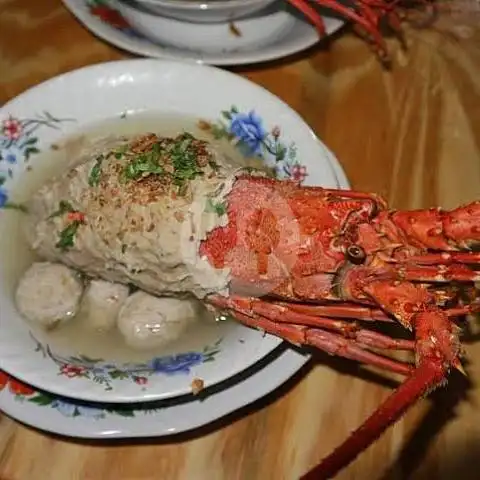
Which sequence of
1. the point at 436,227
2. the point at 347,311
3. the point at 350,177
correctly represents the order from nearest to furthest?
the point at 436,227, the point at 347,311, the point at 350,177

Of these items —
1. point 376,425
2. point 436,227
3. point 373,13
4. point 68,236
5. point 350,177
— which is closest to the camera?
point 376,425

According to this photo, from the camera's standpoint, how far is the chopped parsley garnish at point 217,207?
132cm

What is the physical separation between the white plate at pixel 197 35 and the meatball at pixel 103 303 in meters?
0.49

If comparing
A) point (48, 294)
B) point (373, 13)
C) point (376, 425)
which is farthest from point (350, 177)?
point (376, 425)

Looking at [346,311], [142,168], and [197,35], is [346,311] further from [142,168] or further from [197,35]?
[197,35]

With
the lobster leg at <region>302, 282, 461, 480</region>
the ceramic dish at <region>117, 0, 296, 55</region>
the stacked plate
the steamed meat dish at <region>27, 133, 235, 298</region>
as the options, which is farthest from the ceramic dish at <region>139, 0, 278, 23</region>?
the lobster leg at <region>302, 282, 461, 480</region>

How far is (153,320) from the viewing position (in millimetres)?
1444

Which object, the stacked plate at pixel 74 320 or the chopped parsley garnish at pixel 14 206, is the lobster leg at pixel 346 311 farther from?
the chopped parsley garnish at pixel 14 206

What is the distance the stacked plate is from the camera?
132cm

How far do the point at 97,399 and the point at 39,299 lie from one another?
232mm

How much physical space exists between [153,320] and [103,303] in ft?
0.34

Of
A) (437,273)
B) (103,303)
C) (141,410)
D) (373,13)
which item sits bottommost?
(141,410)

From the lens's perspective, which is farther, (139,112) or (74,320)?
(139,112)

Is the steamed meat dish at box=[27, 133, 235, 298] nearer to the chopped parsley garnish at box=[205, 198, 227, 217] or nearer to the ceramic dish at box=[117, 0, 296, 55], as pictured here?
the chopped parsley garnish at box=[205, 198, 227, 217]
